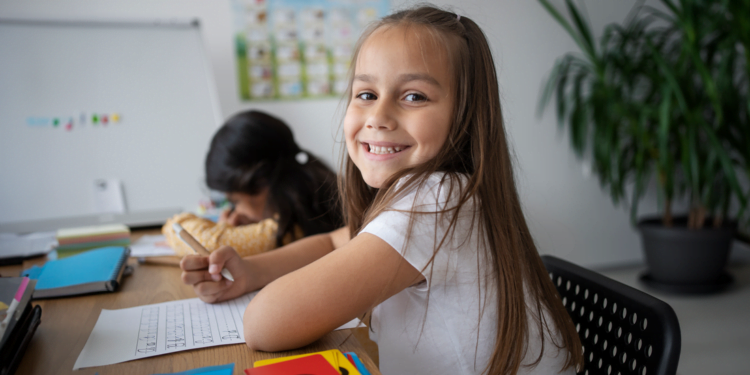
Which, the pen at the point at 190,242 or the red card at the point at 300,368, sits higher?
the pen at the point at 190,242

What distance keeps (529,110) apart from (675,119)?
0.65 m

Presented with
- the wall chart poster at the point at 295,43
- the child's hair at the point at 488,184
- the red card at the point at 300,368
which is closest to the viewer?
the red card at the point at 300,368

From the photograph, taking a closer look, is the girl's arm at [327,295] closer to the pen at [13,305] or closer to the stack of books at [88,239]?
the pen at [13,305]

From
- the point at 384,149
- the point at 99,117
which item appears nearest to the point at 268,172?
the point at 384,149

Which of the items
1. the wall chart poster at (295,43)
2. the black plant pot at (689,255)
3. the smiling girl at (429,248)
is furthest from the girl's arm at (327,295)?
the black plant pot at (689,255)

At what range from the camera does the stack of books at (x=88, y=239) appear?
111 cm

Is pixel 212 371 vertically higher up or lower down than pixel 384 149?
lower down

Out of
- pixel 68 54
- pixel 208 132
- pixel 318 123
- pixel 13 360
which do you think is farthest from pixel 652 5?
pixel 13 360

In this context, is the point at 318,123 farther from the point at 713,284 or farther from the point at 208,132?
the point at 713,284

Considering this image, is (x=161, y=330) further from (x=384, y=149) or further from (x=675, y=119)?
(x=675, y=119)

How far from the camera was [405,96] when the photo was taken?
700 mm

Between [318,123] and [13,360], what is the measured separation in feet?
6.10

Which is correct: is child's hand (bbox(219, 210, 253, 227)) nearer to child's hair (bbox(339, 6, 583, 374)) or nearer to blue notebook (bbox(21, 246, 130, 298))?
blue notebook (bbox(21, 246, 130, 298))

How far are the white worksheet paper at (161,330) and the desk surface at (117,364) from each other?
0.01m
